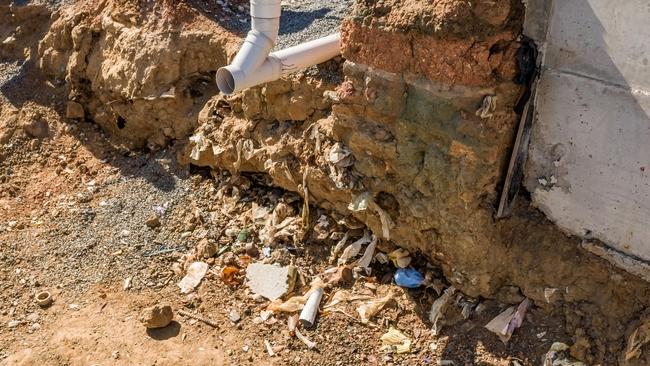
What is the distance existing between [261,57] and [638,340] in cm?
341

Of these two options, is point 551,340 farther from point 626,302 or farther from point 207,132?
point 207,132

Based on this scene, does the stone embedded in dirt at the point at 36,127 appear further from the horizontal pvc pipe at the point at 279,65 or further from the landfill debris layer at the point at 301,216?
the horizontal pvc pipe at the point at 279,65

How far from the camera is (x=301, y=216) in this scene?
240 inches

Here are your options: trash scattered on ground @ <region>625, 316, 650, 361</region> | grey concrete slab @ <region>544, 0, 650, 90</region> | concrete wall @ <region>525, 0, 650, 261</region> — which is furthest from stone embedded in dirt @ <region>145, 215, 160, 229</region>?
trash scattered on ground @ <region>625, 316, 650, 361</region>

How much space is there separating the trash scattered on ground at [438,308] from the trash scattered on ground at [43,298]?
3.32 m

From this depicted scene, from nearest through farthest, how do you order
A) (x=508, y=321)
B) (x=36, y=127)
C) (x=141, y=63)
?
(x=508, y=321), (x=141, y=63), (x=36, y=127)

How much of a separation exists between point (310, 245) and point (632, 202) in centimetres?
269

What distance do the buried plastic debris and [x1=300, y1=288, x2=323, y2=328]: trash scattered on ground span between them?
136 centimetres

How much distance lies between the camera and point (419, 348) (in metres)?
5.14

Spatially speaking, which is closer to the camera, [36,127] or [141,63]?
[141,63]

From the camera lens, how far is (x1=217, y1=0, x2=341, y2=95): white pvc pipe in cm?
509

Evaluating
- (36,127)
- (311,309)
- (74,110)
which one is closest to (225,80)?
(311,309)

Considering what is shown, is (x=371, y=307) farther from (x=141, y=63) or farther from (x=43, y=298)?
(x=141, y=63)

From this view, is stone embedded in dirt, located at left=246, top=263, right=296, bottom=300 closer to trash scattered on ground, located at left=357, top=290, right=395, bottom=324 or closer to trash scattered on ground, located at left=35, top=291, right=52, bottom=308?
trash scattered on ground, located at left=357, top=290, right=395, bottom=324
